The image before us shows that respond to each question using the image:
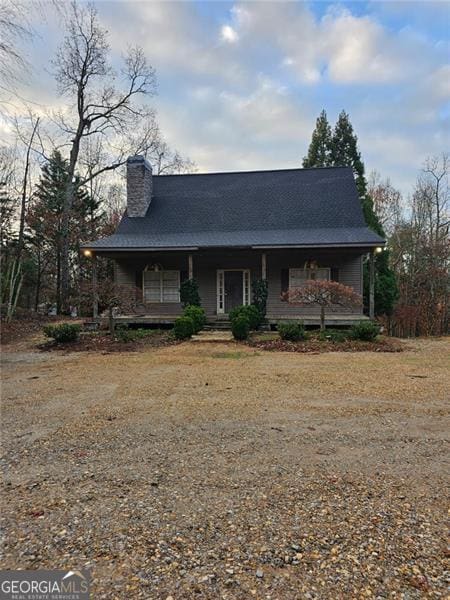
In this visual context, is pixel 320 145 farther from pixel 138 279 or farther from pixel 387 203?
pixel 138 279

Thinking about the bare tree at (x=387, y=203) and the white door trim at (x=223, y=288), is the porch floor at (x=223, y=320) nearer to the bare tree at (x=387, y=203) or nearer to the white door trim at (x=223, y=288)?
the white door trim at (x=223, y=288)

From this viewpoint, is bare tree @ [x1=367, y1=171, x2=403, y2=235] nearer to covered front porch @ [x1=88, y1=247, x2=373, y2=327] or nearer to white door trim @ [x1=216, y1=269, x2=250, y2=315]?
covered front porch @ [x1=88, y1=247, x2=373, y2=327]

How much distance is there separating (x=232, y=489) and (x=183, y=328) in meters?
8.36

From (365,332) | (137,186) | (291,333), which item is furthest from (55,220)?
(365,332)

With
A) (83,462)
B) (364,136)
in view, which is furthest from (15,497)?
(364,136)

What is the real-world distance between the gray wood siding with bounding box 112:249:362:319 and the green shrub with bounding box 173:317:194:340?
12.7ft

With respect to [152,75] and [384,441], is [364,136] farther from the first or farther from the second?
[384,441]

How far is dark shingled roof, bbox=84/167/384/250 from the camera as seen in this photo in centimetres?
1371

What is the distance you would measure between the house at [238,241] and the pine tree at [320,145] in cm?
1229

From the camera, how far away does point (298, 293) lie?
11109 mm

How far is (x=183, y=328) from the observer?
1086cm

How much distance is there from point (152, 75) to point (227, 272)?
13.6 m

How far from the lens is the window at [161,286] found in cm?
1516

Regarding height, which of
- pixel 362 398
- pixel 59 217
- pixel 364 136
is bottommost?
pixel 362 398
